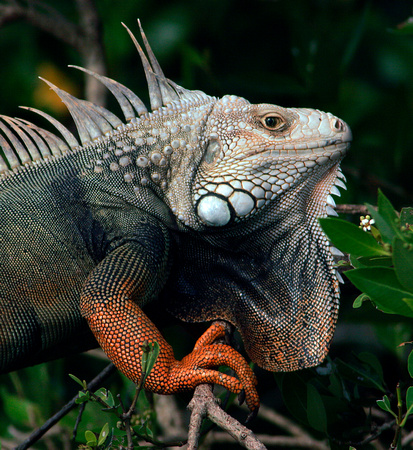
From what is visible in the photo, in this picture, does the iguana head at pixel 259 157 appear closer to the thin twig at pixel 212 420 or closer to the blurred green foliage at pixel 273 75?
the thin twig at pixel 212 420

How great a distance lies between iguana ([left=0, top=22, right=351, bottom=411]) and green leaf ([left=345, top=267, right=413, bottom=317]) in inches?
43.1

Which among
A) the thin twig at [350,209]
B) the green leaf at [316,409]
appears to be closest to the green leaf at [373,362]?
the green leaf at [316,409]

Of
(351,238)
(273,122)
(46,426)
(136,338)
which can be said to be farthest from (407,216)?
(46,426)

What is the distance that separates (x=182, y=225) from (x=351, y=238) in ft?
4.30

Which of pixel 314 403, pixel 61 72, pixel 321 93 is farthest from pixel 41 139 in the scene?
pixel 61 72

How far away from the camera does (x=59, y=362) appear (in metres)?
4.75

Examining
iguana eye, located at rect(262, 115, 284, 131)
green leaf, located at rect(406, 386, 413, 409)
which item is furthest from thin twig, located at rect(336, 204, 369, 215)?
green leaf, located at rect(406, 386, 413, 409)

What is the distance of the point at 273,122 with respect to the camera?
310 cm

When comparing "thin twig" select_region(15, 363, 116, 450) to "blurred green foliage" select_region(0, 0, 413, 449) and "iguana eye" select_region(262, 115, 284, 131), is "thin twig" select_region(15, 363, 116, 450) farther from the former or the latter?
"iguana eye" select_region(262, 115, 284, 131)

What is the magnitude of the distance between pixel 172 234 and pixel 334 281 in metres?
0.94

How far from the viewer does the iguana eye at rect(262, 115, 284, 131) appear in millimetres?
3084

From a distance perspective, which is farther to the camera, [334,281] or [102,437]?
[334,281]

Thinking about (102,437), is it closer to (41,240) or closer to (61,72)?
(41,240)

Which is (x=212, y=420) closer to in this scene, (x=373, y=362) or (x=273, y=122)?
(x=373, y=362)
